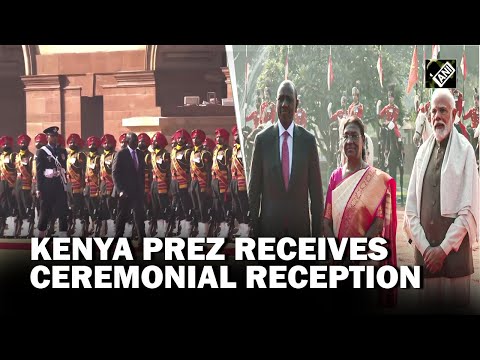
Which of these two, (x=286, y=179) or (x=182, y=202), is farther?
(x=182, y=202)

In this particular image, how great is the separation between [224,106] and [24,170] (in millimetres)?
1885

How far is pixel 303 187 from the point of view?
26.6ft

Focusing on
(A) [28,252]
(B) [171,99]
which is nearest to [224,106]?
(B) [171,99]

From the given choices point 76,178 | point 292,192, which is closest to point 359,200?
point 292,192

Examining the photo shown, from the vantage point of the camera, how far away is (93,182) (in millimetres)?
8461

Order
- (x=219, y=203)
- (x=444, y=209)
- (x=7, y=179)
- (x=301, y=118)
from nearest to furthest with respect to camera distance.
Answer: (x=444, y=209)
(x=301, y=118)
(x=219, y=203)
(x=7, y=179)

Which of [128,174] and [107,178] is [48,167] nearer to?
[107,178]

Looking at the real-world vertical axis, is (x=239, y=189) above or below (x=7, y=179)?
below

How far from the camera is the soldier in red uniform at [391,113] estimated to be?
26.9ft

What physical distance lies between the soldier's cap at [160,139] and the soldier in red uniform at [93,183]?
491mm

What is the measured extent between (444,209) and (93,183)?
120 inches

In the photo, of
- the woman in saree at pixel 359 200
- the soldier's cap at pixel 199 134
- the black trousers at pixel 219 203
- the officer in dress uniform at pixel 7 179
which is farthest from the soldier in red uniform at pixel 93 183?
the woman in saree at pixel 359 200

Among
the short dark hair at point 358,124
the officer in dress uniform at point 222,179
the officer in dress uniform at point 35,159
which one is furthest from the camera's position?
the officer in dress uniform at point 35,159

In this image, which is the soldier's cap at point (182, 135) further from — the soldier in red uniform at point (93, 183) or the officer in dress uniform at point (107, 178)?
the soldier in red uniform at point (93, 183)
